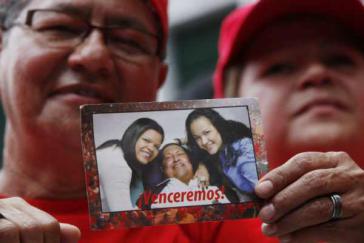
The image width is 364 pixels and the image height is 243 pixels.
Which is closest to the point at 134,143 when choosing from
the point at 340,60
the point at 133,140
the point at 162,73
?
the point at 133,140

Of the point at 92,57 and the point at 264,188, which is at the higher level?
the point at 92,57

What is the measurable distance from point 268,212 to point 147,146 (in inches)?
10.4

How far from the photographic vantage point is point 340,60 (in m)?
2.00

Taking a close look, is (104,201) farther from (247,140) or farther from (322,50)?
(322,50)

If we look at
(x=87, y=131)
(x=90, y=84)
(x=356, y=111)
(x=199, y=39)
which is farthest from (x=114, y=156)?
(x=199, y=39)

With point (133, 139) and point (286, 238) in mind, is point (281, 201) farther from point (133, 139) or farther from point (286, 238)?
point (133, 139)

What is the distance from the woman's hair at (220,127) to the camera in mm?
1416

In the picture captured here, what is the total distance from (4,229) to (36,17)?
73 cm

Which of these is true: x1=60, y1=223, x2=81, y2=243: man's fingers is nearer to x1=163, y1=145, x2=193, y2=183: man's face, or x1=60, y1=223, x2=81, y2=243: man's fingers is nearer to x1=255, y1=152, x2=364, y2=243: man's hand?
x1=163, y1=145, x2=193, y2=183: man's face

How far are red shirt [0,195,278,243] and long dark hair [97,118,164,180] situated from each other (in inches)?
12.3

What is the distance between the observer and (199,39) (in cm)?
741

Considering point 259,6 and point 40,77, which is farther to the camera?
point 259,6

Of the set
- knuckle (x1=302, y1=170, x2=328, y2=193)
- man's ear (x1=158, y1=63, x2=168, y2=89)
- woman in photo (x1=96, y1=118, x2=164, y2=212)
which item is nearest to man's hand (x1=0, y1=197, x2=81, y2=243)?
woman in photo (x1=96, y1=118, x2=164, y2=212)

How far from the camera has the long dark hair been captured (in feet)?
4.54
